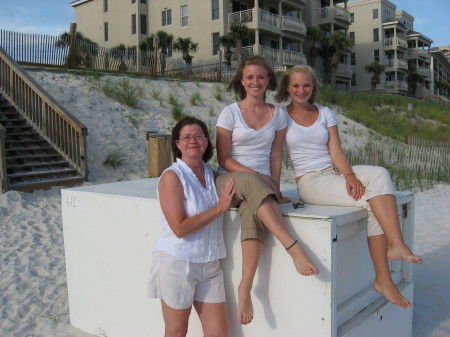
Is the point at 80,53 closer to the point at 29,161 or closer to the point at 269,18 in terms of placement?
the point at 29,161

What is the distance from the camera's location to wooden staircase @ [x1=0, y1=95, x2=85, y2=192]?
8.17 m

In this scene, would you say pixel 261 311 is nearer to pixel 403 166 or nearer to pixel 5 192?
pixel 5 192

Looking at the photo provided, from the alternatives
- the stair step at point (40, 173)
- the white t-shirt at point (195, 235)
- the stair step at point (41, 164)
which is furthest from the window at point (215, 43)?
the white t-shirt at point (195, 235)

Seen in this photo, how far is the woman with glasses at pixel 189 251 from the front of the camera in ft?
8.85

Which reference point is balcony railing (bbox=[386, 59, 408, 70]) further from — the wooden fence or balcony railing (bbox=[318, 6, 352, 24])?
the wooden fence

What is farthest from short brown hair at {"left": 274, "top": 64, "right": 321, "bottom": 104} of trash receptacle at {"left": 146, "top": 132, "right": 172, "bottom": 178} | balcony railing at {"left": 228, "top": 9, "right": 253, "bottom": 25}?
balcony railing at {"left": 228, "top": 9, "right": 253, "bottom": 25}

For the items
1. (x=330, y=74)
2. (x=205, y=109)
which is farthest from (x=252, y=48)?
(x=205, y=109)

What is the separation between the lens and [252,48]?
27.8m

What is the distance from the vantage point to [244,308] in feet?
8.70

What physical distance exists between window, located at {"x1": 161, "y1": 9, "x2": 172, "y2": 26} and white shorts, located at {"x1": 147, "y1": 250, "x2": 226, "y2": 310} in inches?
1200

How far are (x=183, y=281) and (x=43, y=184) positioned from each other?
6320mm

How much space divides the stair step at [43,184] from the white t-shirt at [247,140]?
5813mm

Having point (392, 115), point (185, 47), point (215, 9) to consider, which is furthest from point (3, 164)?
point (215, 9)

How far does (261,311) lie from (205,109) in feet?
40.5
